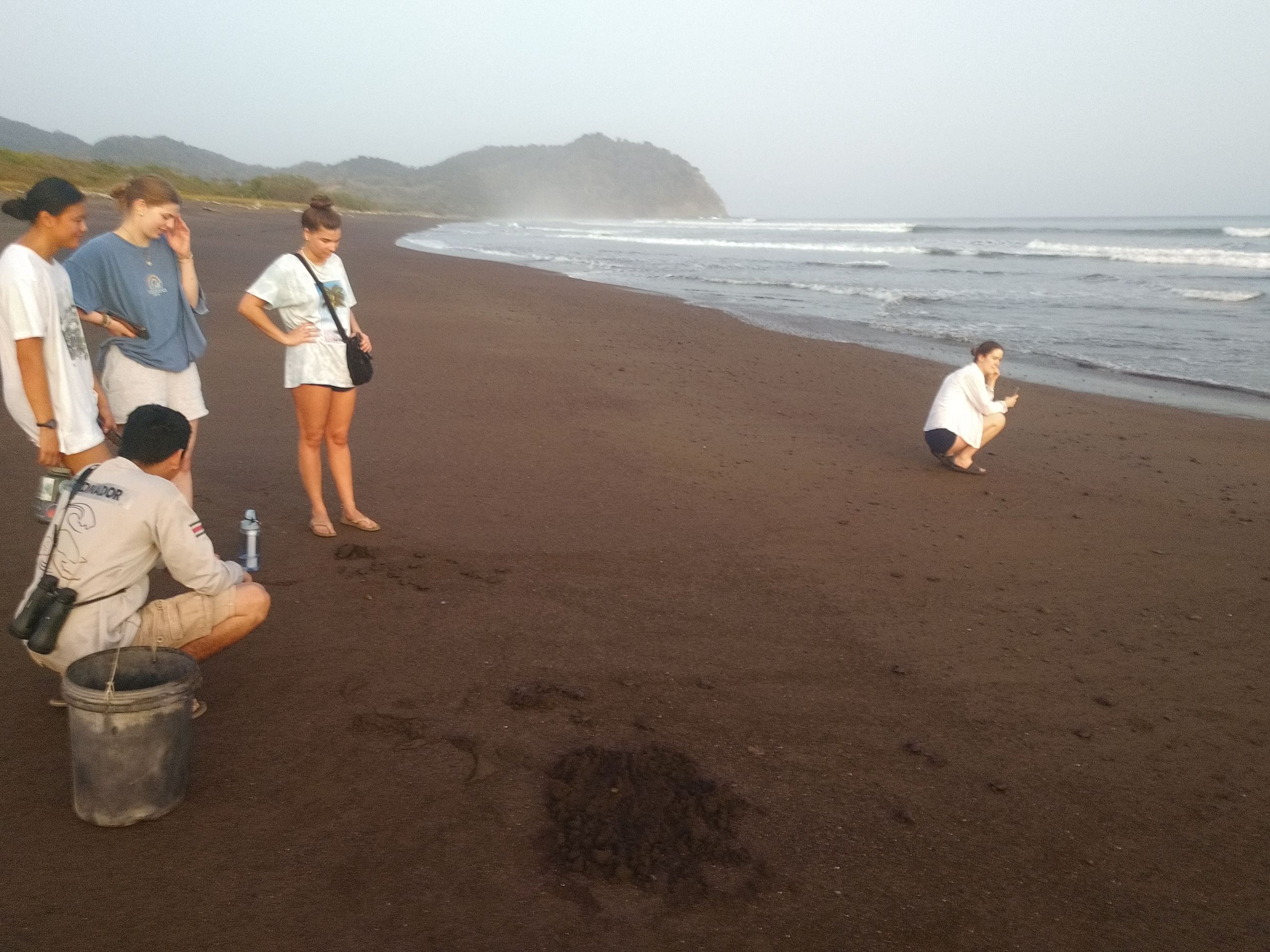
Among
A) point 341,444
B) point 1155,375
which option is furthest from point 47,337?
point 1155,375

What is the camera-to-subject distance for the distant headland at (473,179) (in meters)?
66.3

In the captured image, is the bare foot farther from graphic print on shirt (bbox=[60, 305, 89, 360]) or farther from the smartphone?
graphic print on shirt (bbox=[60, 305, 89, 360])

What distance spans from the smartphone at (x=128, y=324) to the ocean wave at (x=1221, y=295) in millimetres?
22046

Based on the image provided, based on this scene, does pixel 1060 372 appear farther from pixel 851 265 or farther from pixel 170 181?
pixel 851 265

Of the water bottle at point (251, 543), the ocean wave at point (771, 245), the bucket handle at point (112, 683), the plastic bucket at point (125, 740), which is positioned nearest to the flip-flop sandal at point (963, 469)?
the water bottle at point (251, 543)

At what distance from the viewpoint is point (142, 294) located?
411cm

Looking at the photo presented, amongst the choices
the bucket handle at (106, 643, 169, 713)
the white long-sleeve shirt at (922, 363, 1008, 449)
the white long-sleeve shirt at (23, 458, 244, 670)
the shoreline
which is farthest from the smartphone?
the shoreline

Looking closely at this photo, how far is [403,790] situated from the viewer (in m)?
3.14

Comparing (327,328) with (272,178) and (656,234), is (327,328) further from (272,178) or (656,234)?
(272,178)

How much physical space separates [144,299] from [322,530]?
5.48 feet

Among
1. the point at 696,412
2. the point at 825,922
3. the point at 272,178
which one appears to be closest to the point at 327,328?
the point at 825,922

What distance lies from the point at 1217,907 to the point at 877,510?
3.80 metres

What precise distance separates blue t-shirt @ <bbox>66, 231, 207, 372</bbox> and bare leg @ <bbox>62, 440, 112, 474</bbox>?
1.89ft

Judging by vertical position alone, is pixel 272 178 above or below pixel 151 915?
above
